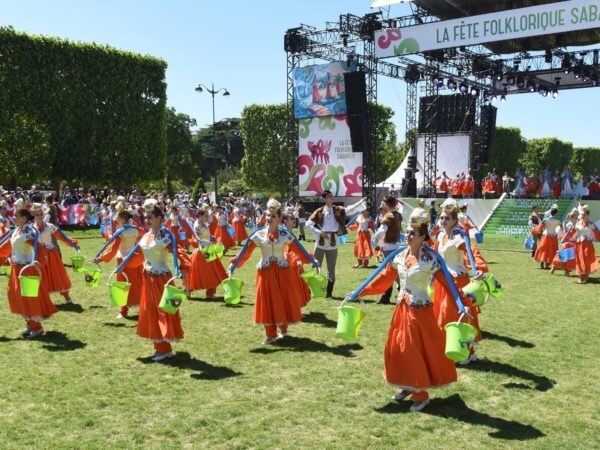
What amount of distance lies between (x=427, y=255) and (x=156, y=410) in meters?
3.41

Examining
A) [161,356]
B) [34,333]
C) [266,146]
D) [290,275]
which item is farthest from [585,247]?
[266,146]

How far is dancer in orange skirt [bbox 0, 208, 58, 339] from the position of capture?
9750 millimetres

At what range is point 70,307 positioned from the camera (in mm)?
12711

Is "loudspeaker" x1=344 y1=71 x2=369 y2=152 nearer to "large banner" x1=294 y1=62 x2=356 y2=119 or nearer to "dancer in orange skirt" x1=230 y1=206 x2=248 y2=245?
"large banner" x1=294 y1=62 x2=356 y2=119

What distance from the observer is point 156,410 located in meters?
6.62

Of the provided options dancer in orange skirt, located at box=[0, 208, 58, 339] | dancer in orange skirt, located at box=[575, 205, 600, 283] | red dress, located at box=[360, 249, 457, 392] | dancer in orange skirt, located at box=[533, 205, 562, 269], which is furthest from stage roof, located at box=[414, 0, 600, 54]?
red dress, located at box=[360, 249, 457, 392]

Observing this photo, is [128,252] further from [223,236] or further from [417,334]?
[223,236]

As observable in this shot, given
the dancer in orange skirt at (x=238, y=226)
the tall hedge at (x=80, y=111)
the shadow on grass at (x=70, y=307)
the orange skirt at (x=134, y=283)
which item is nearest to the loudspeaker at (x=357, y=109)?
the dancer in orange skirt at (x=238, y=226)

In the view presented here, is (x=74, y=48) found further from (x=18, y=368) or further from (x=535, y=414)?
(x=535, y=414)

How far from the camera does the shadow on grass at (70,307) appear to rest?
1241 centimetres

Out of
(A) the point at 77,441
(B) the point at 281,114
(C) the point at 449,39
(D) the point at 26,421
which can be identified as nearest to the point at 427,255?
(A) the point at 77,441

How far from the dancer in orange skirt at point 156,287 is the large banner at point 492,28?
75.6 ft

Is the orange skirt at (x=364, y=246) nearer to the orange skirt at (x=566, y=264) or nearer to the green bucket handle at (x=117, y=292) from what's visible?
the orange skirt at (x=566, y=264)

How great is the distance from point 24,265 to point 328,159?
27316 mm
